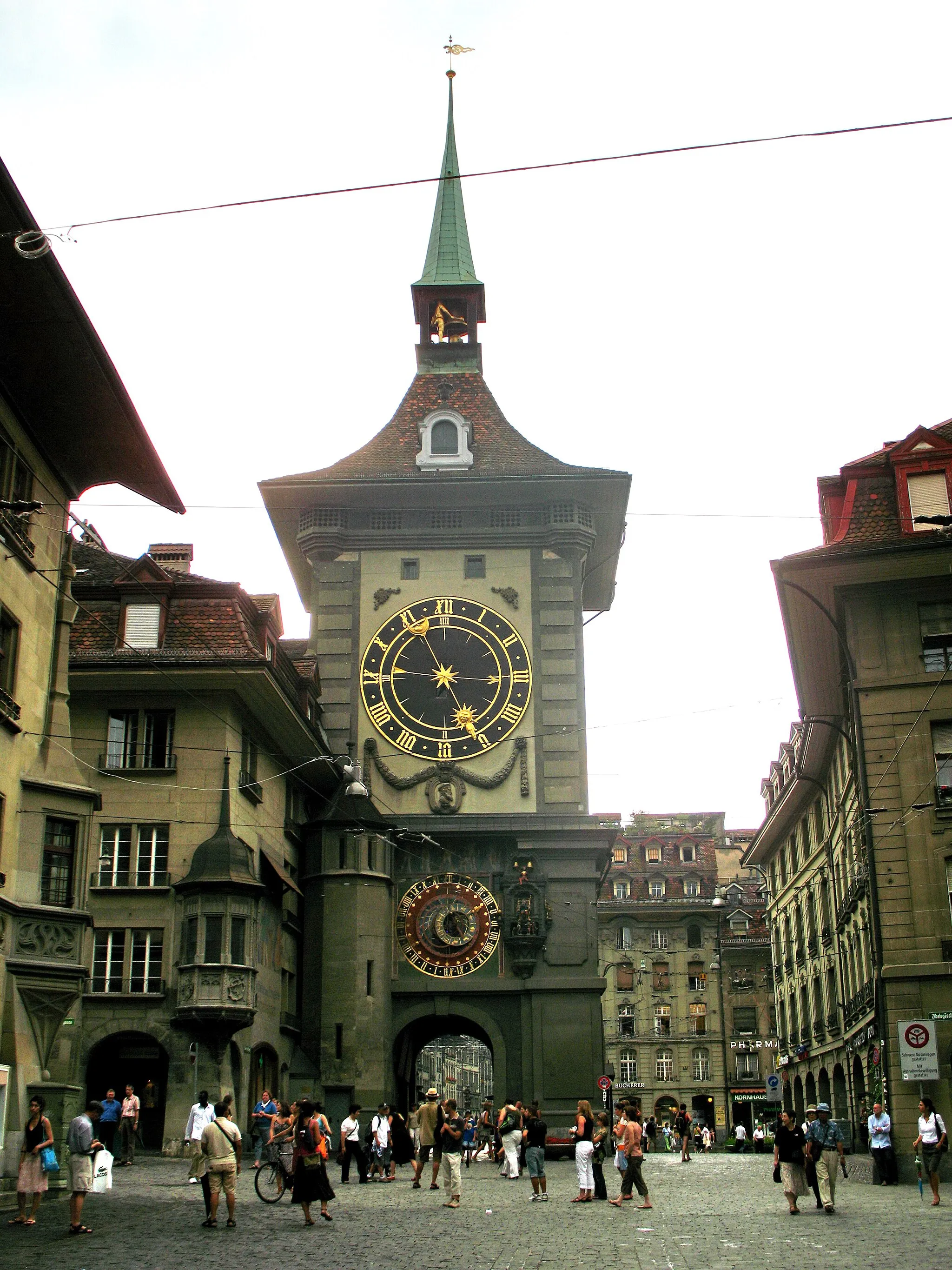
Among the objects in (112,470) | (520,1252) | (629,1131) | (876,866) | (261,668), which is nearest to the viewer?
(520,1252)

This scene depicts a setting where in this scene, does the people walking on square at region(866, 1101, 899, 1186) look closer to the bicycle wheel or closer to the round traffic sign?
the round traffic sign

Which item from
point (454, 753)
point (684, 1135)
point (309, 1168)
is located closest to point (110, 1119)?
point (309, 1168)

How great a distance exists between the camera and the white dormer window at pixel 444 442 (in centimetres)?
4878

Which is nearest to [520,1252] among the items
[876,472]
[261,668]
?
[261,668]

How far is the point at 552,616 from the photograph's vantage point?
45719 millimetres

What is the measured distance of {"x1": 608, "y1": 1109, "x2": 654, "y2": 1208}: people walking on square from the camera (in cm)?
2386

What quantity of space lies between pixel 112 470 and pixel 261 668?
29.9 ft

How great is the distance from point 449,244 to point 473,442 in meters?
11.5

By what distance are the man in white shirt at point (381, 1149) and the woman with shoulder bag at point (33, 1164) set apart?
38.3 feet

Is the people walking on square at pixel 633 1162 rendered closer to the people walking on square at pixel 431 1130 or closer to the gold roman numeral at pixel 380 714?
the people walking on square at pixel 431 1130

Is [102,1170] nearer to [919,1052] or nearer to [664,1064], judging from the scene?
[919,1052]

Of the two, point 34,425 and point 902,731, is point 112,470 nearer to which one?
point 34,425

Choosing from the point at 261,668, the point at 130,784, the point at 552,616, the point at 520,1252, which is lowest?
the point at 520,1252

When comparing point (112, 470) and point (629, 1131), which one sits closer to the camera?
point (629, 1131)
